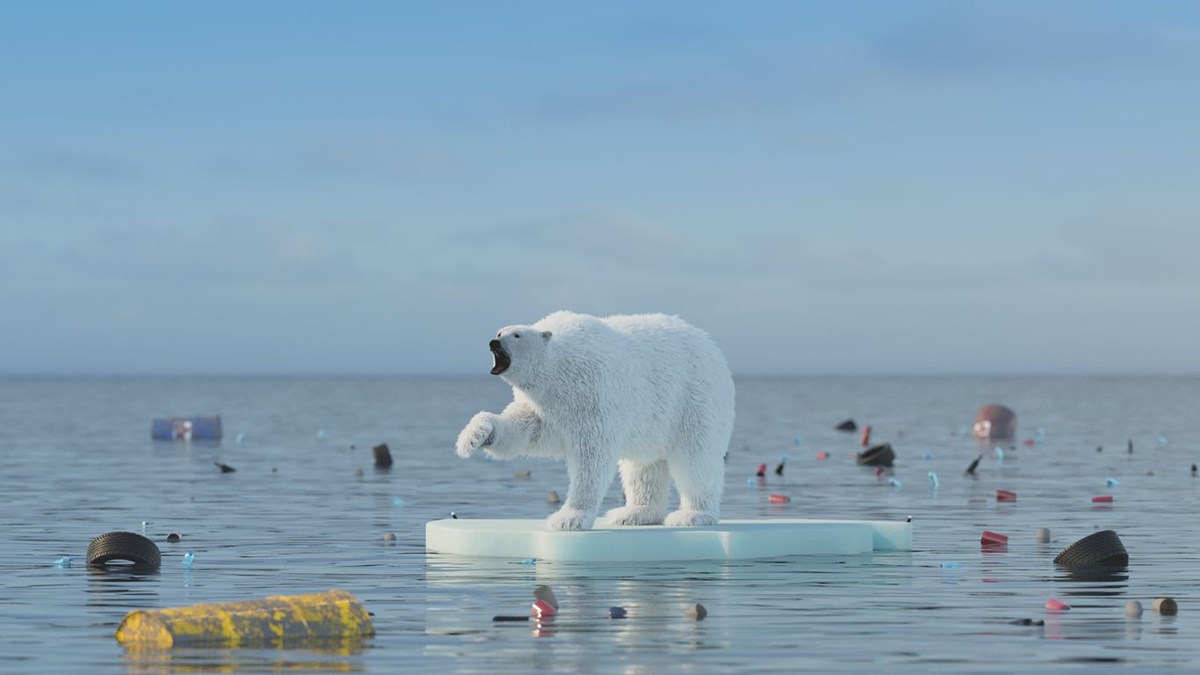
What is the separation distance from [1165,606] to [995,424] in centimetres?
5378

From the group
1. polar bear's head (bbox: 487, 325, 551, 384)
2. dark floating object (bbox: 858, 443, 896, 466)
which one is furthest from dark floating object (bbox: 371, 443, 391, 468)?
polar bear's head (bbox: 487, 325, 551, 384)

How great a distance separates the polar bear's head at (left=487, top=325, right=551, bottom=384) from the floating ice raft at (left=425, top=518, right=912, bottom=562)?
6.16 feet

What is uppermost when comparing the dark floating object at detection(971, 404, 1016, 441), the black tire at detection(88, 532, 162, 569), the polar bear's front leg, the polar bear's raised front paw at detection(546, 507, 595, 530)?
the dark floating object at detection(971, 404, 1016, 441)

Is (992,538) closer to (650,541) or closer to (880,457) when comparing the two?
(650,541)

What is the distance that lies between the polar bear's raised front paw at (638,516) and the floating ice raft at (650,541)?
0.72 feet

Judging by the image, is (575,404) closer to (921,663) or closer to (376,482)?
(921,663)

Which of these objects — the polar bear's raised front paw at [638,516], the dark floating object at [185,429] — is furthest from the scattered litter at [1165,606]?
the dark floating object at [185,429]

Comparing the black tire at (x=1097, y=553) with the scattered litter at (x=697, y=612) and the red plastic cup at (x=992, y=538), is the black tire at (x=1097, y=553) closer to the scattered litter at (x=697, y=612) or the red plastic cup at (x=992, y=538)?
the red plastic cup at (x=992, y=538)

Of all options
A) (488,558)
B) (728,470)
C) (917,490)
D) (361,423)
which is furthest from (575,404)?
(361,423)

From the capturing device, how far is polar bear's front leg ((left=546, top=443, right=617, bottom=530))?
21406 mm

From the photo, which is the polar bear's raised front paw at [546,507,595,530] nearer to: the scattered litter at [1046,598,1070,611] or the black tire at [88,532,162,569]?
the black tire at [88,532,162,569]

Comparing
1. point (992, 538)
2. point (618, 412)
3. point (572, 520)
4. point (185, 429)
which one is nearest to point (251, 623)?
point (572, 520)

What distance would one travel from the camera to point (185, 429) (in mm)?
68750

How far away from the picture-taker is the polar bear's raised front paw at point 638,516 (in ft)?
75.2
